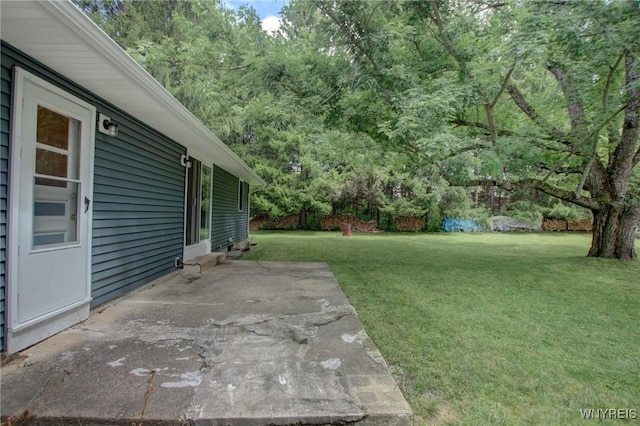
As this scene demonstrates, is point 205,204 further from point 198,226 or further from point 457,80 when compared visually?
point 457,80

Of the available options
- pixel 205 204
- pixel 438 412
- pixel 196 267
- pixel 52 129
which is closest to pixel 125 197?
pixel 52 129

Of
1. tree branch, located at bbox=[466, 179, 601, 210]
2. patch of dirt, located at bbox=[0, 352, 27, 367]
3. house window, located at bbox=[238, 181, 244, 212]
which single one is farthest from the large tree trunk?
patch of dirt, located at bbox=[0, 352, 27, 367]

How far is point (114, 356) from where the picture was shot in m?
2.19

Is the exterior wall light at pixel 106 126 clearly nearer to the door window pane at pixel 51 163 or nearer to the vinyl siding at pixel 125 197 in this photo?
the vinyl siding at pixel 125 197

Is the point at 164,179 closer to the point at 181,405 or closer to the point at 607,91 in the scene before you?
the point at 181,405

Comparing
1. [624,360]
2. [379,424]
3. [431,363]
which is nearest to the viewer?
[379,424]

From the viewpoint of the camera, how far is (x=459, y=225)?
746 inches

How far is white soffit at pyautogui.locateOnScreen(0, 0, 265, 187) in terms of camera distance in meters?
1.84

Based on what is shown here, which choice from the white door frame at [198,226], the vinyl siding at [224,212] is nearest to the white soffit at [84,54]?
the white door frame at [198,226]

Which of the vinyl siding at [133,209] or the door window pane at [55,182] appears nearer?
the door window pane at [55,182]

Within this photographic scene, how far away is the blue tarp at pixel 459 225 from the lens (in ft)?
61.7

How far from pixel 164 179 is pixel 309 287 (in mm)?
2646

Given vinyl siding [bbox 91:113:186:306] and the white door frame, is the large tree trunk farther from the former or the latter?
vinyl siding [bbox 91:113:186:306]

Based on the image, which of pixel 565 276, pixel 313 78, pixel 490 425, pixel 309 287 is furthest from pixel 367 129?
pixel 490 425
